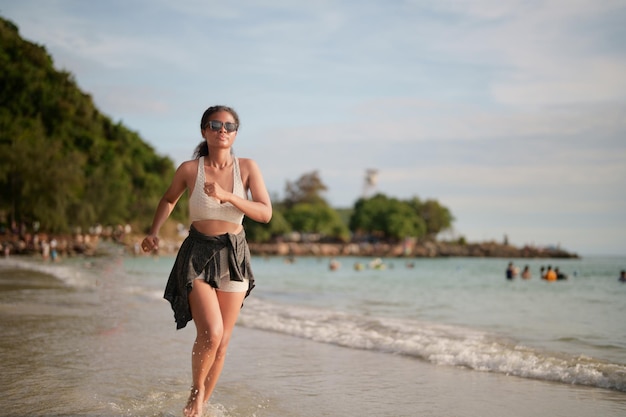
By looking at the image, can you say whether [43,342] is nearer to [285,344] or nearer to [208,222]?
[285,344]

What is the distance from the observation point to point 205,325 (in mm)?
4703

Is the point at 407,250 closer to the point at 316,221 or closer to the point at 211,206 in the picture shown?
the point at 316,221

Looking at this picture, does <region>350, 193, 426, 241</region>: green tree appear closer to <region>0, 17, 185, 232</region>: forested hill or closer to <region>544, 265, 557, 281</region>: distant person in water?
<region>0, 17, 185, 232</region>: forested hill

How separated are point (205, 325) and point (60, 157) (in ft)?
204

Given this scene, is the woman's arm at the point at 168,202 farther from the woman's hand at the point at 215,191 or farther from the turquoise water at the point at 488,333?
the turquoise water at the point at 488,333

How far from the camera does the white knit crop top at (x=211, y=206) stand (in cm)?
479

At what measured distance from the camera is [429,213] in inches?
6176

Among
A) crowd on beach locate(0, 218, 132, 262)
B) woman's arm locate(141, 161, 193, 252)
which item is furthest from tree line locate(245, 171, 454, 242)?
woman's arm locate(141, 161, 193, 252)

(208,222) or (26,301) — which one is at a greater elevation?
(208,222)

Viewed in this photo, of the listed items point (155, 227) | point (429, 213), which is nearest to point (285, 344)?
point (155, 227)

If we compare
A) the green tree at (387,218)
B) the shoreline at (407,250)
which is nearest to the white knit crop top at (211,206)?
the shoreline at (407,250)

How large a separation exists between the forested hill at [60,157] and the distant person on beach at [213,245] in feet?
182

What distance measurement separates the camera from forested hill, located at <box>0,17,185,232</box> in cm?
5700

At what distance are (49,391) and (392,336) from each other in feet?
21.4
